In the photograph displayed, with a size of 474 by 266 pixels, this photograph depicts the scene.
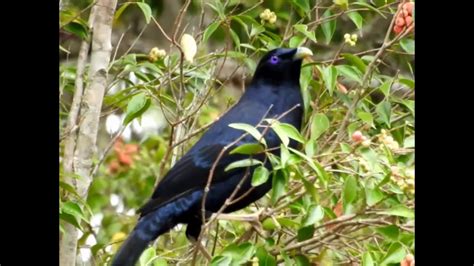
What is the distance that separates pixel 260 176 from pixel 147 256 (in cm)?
33

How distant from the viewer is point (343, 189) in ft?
9.03

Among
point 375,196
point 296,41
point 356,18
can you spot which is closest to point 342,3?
point 356,18

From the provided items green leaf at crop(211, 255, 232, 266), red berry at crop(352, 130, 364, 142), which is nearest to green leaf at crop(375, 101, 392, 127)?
red berry at crop(352, 130, 364, 142)

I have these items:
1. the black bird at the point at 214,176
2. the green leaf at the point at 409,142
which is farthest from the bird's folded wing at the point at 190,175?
the green leaf at the point at 409,142

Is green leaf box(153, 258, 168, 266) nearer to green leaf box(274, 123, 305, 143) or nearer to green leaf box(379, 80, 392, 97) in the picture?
A: green leaf box(274, 123, 305, 143)

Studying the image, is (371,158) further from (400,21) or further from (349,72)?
(400,21)

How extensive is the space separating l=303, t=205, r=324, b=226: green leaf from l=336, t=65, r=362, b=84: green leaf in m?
0.44

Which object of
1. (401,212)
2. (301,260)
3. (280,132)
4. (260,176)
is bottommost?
(301,260)

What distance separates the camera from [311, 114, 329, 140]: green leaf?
2.90m

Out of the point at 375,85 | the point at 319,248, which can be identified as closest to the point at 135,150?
the point at 375,85

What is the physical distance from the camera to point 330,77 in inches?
115

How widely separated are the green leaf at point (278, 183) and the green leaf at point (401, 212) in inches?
9.6

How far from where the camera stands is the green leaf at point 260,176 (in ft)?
8.78
